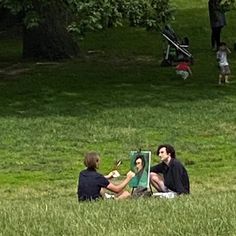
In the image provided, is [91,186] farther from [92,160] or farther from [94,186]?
[92,160]

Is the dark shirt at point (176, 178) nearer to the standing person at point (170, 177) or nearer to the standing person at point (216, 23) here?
the standing person at point (170, 177)

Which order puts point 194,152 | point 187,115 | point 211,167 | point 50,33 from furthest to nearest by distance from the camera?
point 50,33 → point 187,115 → point 194,152 → point 211,167

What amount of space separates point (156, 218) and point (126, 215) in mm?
371

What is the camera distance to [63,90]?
2214cm

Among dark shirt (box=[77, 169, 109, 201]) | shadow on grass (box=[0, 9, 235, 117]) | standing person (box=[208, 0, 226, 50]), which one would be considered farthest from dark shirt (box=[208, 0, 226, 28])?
dark shirt (box=[77, 169, 109, 201])

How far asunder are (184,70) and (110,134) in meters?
7.41

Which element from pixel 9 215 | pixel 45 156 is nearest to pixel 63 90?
pixel 45 156

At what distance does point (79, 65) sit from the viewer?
84.6 feet

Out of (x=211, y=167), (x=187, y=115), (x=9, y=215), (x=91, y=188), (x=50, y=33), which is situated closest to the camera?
(x=9, y=215)

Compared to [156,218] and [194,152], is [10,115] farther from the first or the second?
[156,218]

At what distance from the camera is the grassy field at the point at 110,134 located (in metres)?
7.55

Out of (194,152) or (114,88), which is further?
(114,88)

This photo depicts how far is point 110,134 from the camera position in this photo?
17.0 metres

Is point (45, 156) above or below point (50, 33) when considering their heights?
below
